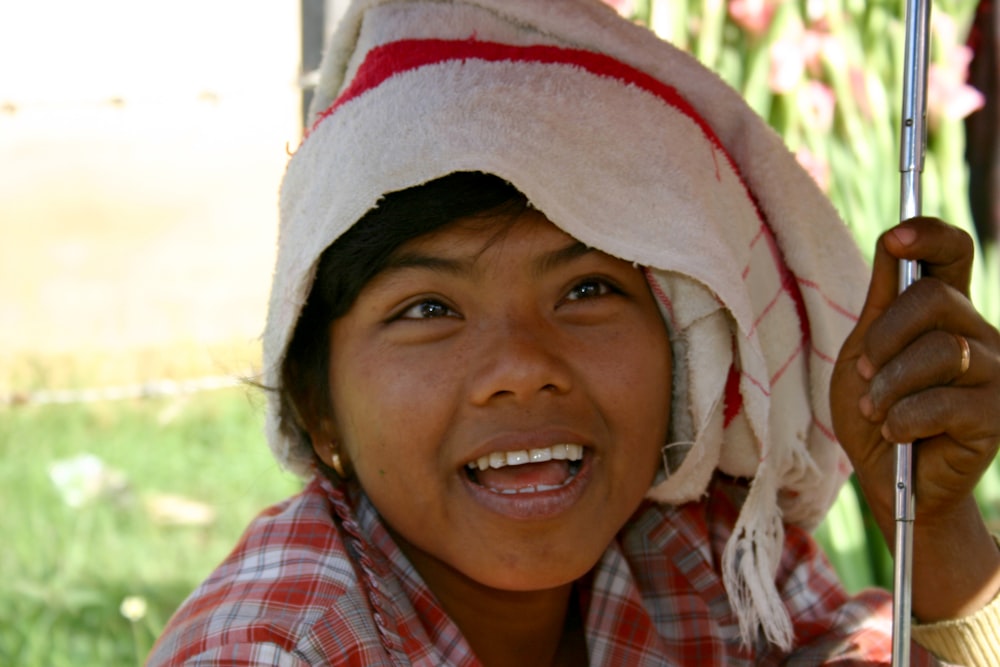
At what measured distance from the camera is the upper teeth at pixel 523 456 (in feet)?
6.18

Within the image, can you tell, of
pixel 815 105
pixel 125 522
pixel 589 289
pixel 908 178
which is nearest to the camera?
pixel 908 178

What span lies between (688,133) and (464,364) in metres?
0.49

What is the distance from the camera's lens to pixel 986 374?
188cm

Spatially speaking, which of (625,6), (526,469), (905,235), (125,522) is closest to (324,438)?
(526,469)

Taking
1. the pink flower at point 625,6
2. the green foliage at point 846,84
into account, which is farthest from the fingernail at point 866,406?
the pink flower at point 625,6

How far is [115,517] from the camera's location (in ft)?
13.5

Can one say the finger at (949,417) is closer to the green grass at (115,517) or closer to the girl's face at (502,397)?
the girl's face at (502,397)

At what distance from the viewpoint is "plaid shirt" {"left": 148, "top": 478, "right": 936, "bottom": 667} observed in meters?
1.82

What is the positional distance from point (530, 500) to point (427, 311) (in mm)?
302

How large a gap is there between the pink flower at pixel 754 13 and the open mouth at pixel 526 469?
1.91 meters

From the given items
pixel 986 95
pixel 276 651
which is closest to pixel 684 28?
pixel 986 95

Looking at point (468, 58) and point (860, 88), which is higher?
point (860, 88)

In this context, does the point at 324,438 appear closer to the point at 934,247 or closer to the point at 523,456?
the point at 523,456

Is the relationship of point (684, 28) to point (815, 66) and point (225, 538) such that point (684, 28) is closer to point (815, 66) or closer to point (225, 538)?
point (815, 66)
